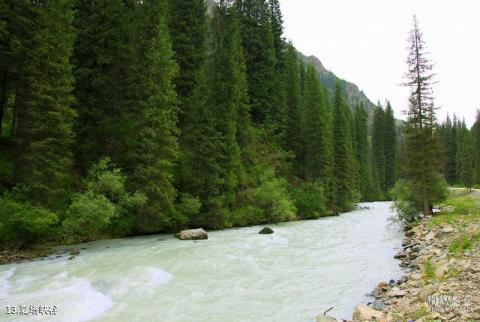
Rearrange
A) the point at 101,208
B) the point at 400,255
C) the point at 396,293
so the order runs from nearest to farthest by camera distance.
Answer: the point at 396,293 < the point at 400,255 < the point at 101,208

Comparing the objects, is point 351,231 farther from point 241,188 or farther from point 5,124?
point 5,124

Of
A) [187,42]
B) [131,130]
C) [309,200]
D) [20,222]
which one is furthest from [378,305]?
[187,42]

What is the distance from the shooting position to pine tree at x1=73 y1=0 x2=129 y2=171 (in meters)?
26.8

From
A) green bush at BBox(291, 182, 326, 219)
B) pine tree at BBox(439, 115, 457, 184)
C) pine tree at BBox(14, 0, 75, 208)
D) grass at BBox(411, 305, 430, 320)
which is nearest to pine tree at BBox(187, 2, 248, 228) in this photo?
green bush at BBox(291, 182, 326, 219)

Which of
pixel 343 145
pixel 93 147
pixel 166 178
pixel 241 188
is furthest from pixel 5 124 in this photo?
pixel 343 145

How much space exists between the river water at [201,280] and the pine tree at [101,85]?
8.62 m

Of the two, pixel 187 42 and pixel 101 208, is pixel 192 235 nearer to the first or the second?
pixel 101 208

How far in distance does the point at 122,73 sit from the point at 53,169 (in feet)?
Answer: 37.3

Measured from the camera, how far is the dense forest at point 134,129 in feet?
64.9

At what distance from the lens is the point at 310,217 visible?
41688 mm

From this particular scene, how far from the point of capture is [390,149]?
88938 mm

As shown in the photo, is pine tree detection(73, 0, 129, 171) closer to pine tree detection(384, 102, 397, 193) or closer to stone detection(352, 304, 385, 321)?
stone detection(352, 304, 385, 321)

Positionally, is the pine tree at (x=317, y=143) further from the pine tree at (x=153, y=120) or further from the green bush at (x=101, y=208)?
the green bush at (x=101, y=208)

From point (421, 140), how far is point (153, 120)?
20888mm
